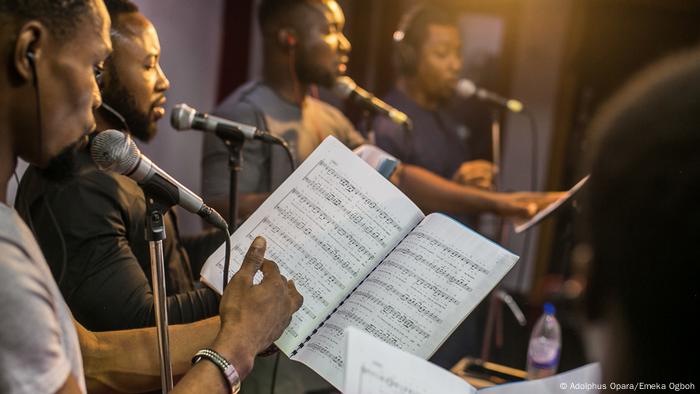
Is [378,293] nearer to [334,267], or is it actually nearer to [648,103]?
[334,267]

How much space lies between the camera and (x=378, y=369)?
1.13 m

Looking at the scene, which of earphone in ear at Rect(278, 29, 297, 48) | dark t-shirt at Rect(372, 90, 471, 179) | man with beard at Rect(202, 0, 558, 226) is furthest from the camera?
dark t-shirt at Rect(372, 90, 471, 179)

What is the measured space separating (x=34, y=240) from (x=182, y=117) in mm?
816

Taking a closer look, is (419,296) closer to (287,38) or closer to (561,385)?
(561,385)

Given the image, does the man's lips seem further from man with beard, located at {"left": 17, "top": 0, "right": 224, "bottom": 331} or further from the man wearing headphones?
the man wearing headphones

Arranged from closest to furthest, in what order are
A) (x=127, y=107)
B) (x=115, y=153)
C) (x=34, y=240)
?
1. (x=34, y=240)
2. (x=115, y=153)
3. (x=127, y=107)

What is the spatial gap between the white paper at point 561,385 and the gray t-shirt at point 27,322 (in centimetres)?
69

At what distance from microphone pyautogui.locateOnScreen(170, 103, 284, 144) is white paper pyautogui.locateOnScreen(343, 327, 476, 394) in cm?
88

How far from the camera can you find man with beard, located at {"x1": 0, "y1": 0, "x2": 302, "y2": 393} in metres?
1.00

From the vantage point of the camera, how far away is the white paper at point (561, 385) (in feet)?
4.27

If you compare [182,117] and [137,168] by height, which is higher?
[182,117]

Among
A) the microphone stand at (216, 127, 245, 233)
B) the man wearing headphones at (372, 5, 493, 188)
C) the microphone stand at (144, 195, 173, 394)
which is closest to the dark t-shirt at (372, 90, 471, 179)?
the man wearing headphones at (372, 5, 493, 188)
